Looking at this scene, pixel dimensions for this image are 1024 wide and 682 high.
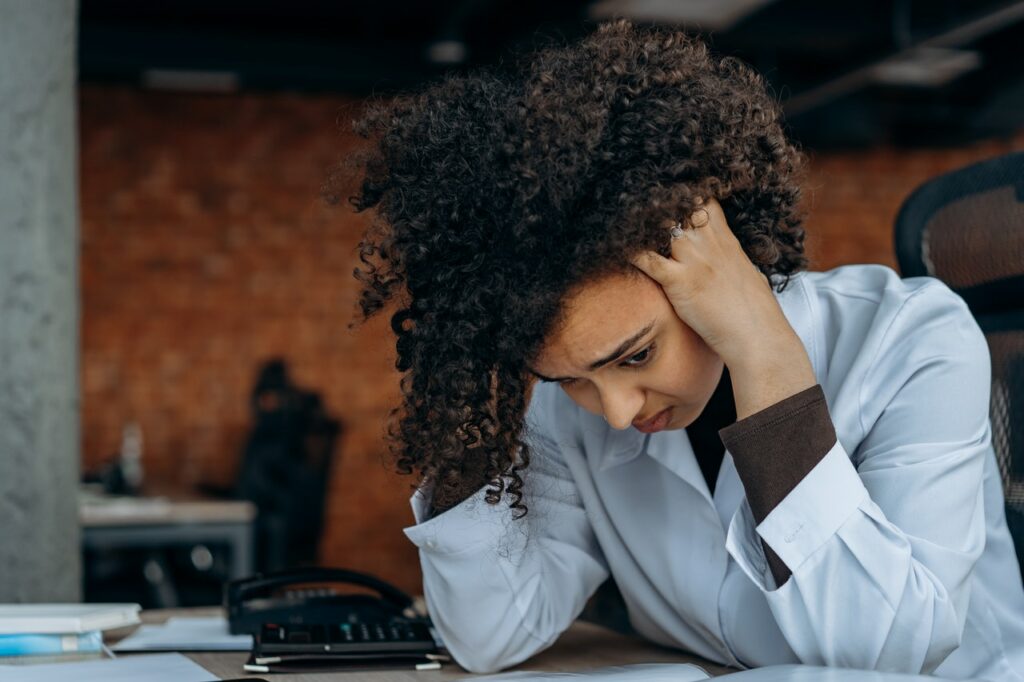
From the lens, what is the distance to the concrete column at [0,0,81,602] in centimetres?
177

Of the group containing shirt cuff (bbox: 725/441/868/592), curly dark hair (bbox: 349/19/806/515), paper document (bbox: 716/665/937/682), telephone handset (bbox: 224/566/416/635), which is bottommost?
telephone handset (bbox: 224/566/416/635)

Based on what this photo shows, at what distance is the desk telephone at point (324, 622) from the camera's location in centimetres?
124

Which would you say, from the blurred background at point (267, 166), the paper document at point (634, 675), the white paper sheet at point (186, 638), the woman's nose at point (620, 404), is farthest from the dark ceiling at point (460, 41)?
the paper document at point (634, 675)

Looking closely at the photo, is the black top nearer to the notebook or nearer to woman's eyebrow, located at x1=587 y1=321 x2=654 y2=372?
A: woman's eyebrow, located at x1=587 y1=321 x2=654 y2=372

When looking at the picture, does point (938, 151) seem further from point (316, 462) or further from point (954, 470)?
point (954, 470)

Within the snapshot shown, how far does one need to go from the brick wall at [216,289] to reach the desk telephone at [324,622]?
4.90 meters

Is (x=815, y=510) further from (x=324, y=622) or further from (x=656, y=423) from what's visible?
(x=324, y=622)

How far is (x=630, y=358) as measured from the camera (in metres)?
1.15

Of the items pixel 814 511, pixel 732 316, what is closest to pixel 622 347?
pixel 732 316

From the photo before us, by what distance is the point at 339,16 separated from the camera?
6.10 m

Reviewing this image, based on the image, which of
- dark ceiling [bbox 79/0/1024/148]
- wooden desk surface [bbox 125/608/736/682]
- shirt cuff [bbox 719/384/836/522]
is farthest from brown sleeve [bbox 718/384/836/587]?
dark ceiling [bbox 79/0/1024/148]

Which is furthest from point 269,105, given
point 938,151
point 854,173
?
point 938,151

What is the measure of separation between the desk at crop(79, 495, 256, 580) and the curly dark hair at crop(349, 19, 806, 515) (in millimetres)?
2783

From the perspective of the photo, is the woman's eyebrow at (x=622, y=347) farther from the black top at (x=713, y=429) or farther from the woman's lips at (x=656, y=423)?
the black top at (x=713, y=429)
